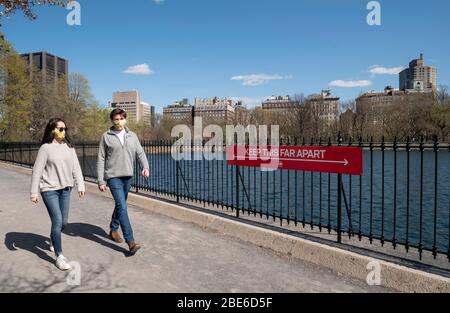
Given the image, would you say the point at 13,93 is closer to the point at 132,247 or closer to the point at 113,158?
the point at 113,158

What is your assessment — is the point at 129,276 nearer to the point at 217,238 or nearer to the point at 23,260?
the point at 23,260

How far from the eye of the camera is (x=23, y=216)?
7676 mm

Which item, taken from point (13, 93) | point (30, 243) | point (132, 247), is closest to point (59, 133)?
point (132, 247)

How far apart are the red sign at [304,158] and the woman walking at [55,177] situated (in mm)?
3366

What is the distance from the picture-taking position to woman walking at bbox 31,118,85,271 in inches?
181

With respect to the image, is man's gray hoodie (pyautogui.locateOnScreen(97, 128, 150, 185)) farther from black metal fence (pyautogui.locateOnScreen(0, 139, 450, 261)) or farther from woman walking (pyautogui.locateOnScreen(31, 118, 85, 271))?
black metal fence (pyautogui.locateOnScreen(0, 139, 450, 261))

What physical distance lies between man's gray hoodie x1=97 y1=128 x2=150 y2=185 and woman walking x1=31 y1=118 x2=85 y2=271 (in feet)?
1.74

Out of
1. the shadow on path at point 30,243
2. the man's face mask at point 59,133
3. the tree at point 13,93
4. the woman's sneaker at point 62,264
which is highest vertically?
the tree at point 13,93

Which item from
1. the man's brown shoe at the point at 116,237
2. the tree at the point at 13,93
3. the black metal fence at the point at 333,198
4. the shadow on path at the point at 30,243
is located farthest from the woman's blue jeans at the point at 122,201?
the tree at the point at 13,93

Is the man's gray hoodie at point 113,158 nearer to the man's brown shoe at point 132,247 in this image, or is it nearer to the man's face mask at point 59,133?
the man's face mask at point 59,133

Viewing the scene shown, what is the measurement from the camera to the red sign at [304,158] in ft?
17.1

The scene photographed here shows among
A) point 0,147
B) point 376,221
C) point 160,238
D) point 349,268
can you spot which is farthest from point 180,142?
Answer: point 0,147

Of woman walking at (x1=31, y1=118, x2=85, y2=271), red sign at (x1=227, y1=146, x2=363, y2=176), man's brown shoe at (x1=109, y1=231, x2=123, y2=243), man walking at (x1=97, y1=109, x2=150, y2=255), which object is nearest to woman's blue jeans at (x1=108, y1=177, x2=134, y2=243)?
man walking at (x1=97, y1=109, x2=150, y2=255)

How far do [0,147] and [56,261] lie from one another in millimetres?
23640
